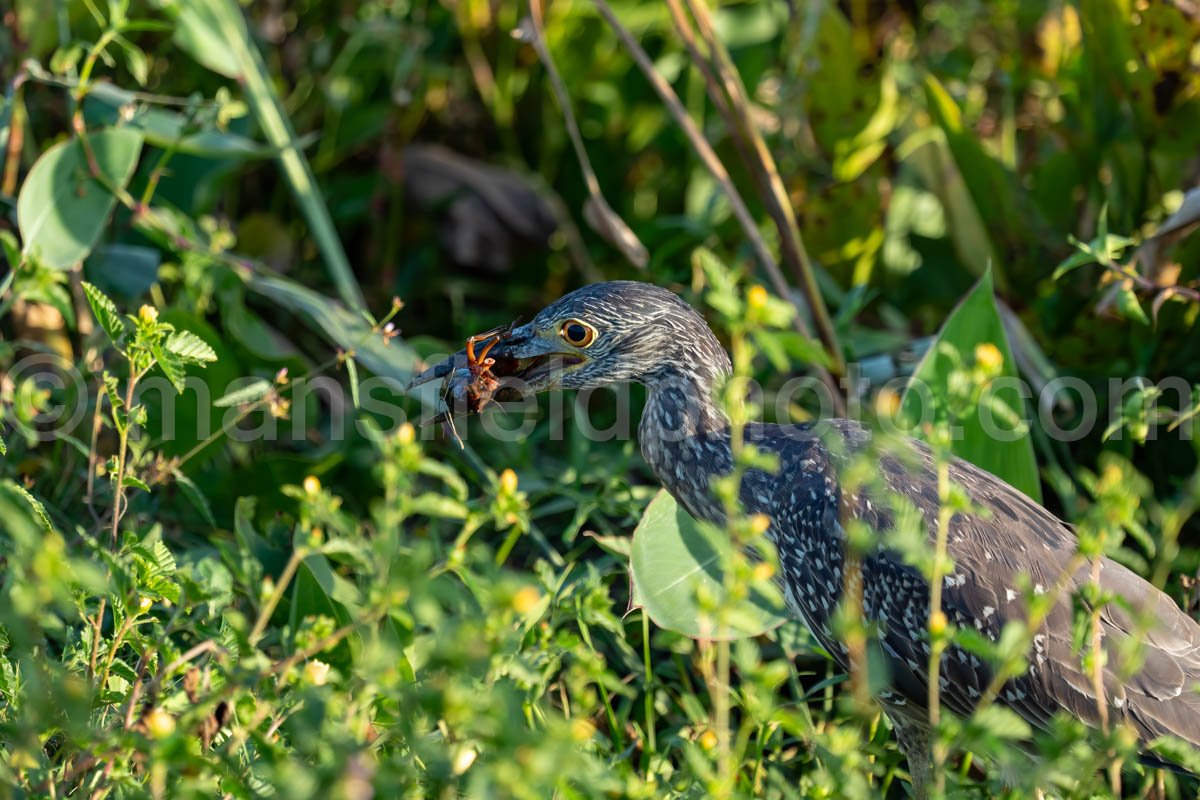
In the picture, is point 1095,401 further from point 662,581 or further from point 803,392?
point 662,581

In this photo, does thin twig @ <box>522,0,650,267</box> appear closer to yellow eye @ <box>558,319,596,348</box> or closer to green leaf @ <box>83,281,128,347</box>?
yellow eye @ <box>558,319,596,348</box>

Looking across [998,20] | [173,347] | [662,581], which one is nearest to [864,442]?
[662,581]

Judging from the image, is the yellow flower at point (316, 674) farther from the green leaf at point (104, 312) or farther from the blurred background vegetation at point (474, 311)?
the green leaf at point (104, 312)

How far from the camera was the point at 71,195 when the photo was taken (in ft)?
11.9

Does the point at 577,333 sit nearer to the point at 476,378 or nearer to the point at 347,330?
the point at 476,378

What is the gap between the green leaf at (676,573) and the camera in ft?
9.59

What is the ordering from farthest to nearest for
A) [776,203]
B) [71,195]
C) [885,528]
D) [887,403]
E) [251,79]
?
[251,79] < [776,203] < [887,403] < [71,195] < [885,528]

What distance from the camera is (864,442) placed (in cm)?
293

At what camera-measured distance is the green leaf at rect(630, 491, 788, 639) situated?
9.59 feet

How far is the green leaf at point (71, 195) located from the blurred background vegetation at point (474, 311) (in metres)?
0.01

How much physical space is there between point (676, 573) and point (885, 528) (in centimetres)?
51

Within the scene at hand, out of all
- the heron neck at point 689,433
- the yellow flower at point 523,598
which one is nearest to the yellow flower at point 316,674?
the yellow flower at point 523,598

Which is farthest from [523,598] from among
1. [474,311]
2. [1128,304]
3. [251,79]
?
[474,311]

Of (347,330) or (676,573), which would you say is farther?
(347,330)
